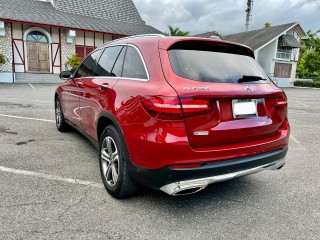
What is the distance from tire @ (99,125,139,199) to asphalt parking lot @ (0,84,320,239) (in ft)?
0.45

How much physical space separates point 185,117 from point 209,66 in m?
0.66

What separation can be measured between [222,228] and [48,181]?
212 cm

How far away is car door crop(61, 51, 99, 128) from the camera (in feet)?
13.3

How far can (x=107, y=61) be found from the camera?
138 inches

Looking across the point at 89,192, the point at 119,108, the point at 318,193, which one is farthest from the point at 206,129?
the point at 318,193

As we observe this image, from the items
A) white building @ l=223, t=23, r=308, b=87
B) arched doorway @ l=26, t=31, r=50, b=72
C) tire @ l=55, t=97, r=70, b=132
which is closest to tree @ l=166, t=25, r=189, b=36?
white building @ l=223, t=23, r=308, b=87

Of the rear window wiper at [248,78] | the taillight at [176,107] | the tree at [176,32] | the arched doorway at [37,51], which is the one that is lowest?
the taillight at [176,107]

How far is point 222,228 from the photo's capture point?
2451mm

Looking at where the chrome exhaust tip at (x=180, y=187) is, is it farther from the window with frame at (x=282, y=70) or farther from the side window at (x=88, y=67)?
the window with frame at (x=282, y=70)

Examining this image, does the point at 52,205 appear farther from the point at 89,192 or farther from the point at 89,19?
the point at 89,19

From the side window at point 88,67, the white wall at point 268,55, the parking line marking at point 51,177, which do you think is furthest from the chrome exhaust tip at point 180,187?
the white wall at point 268,55

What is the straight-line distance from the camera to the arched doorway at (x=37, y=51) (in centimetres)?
1872

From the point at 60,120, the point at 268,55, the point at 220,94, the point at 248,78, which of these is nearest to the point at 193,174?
the point at 220,94

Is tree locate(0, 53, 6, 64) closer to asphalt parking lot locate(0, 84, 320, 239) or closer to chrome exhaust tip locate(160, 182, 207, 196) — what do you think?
asphalt parking lot locate(0, 84, 320, 239)
